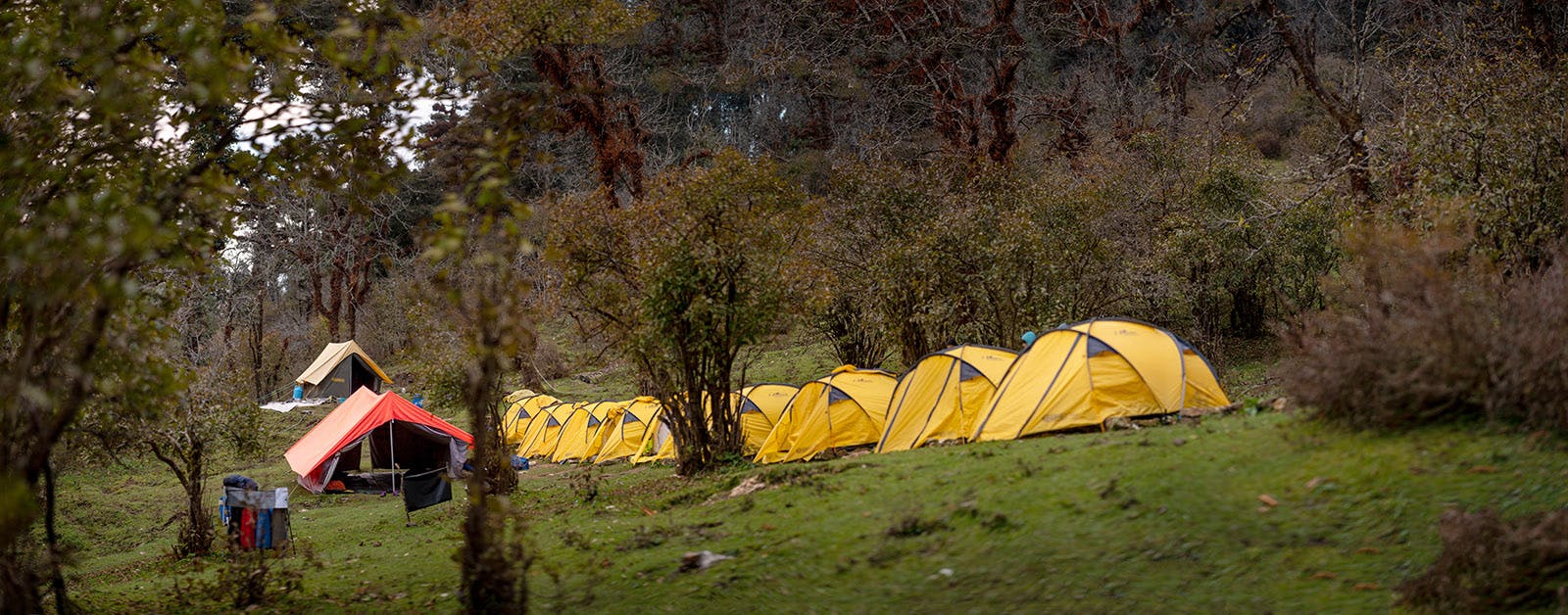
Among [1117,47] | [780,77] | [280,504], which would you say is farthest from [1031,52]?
[280,504]

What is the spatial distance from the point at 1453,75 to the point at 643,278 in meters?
12.8

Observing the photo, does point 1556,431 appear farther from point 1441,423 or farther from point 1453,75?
point 1453,75

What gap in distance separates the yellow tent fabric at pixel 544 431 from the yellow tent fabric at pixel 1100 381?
18490 millimetres

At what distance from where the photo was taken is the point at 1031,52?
41.4 m

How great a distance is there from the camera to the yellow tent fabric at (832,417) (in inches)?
714

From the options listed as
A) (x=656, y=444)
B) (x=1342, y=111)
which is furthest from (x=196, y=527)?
(x=1342, y=111)

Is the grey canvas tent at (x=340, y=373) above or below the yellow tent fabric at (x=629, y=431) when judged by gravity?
above

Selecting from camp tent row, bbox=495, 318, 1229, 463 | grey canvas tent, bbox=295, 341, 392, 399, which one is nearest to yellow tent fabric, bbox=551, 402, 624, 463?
camp tent row, bbox=495, 318, 1229, 463

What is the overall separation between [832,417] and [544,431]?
→ 14979 mm

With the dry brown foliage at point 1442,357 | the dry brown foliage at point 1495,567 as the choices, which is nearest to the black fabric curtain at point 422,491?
the dry brown foliage at point 1442,357

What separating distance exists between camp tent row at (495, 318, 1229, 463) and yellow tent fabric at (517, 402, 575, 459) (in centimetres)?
1052

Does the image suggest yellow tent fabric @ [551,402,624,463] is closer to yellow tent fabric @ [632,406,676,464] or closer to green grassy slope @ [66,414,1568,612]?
yellow tent fabric @ [632,406,676,464]

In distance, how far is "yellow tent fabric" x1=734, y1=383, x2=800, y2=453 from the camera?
20.8 m

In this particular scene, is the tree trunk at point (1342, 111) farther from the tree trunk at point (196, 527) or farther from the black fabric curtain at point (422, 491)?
the tree trunk at point (196, 527)
